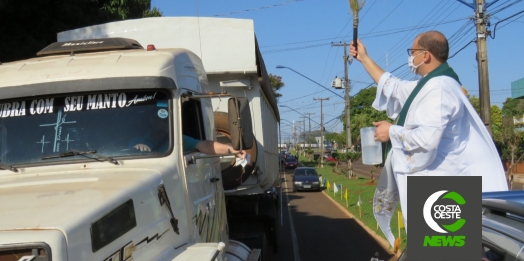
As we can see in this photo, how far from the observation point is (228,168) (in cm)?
744

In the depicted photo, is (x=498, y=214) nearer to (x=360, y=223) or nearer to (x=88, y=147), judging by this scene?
(x=88, y=147)

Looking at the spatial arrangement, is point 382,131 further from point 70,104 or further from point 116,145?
point 70,104

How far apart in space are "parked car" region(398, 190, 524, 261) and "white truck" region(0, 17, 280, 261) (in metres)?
1.93

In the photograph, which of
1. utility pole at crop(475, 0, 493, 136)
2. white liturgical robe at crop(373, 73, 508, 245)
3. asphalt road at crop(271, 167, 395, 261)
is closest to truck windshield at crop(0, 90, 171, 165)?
white liturgical robe at crop(373, 73, 508, 245)

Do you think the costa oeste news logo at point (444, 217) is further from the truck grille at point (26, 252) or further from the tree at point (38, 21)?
the tree at point (38, 21)

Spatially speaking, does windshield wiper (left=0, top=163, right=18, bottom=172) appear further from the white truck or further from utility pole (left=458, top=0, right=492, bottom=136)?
utility pole (left=458, top=0, right=492, bottom=136)

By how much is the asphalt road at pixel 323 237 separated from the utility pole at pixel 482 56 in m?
4.17

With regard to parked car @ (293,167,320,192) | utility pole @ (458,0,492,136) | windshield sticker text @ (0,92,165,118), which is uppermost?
utility pole @ (458,0,492,136)

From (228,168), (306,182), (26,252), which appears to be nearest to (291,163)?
(306,182)

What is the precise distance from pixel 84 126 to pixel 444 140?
2636 mm

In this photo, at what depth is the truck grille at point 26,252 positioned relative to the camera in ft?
9.23

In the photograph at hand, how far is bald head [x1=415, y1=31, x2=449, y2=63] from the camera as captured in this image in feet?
10.7

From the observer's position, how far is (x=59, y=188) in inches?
143

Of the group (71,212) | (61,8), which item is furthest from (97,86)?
(61,8)
